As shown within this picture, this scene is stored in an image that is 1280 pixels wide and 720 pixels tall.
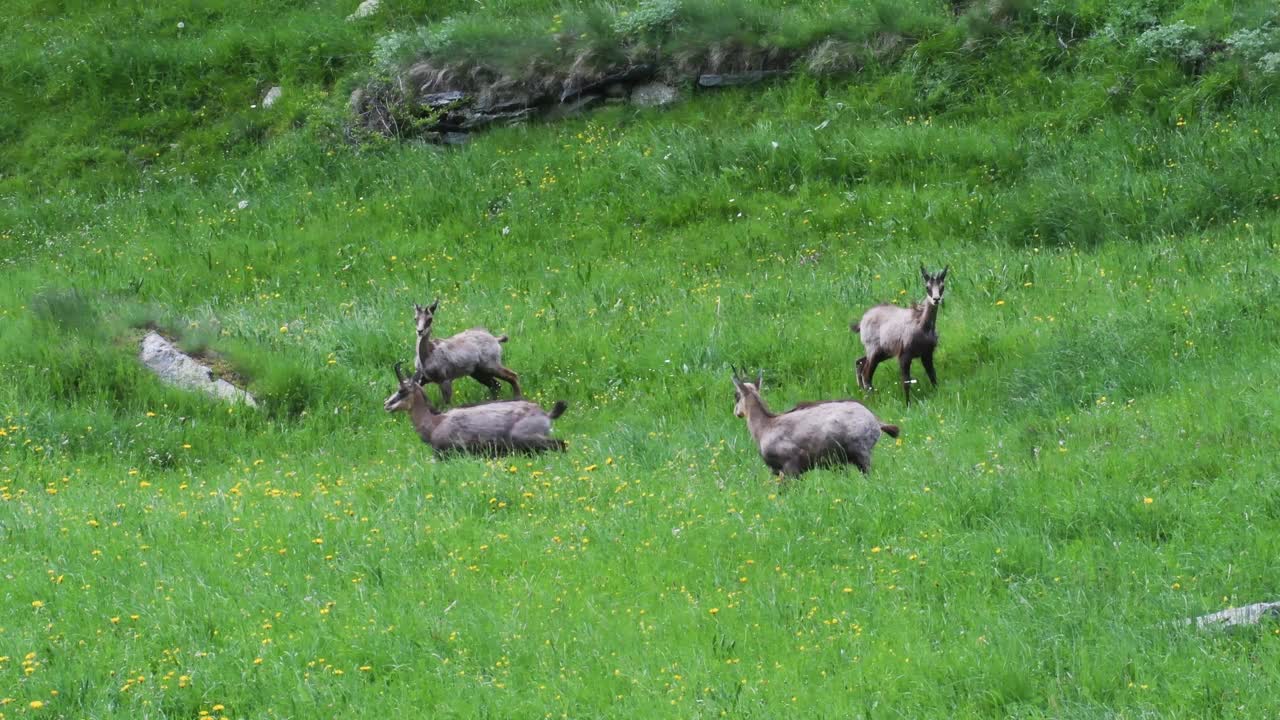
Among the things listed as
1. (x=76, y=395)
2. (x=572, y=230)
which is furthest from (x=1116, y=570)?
(x=572, y=230)

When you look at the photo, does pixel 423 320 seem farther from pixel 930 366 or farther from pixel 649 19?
pixel 649 19

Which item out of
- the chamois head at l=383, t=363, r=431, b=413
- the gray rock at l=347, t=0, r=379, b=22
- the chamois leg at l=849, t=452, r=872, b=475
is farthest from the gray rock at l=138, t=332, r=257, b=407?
the gray rock at l=347, t=0, r=379, b=22

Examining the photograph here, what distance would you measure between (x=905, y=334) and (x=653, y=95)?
1216 cm

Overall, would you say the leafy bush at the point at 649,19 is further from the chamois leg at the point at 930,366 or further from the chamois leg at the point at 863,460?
the chamois leg at the point at 863,460

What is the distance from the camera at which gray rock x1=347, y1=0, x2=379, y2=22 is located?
3114 cm

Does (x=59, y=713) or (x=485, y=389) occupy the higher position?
(x=59, y=713)

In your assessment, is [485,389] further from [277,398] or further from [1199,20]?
[1199,20]

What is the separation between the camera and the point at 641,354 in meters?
17.9

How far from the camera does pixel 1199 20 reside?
76.2 ft

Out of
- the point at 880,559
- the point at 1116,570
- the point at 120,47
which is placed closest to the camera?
the point at 1116,570

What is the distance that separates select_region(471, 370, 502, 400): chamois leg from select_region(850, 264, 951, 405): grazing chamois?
440 centimetres

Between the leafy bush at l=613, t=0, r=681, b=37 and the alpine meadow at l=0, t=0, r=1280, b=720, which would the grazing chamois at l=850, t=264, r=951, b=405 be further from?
the leafy bush at l=613, t=0, r=681, b=37

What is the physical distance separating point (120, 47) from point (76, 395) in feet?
55.5

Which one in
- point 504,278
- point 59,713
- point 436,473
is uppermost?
point 59,713
